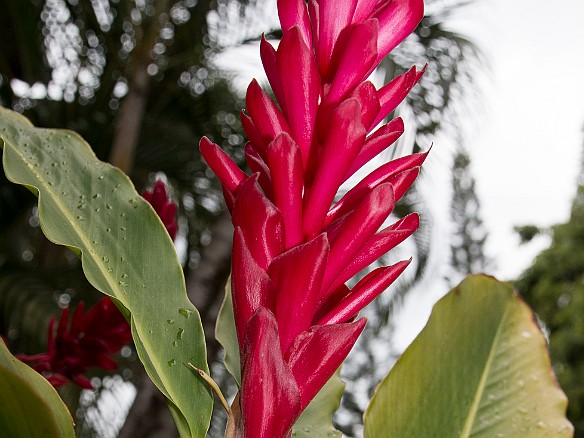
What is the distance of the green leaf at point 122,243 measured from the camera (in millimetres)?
625

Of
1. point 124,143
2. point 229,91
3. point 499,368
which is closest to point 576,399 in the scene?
point 229,91

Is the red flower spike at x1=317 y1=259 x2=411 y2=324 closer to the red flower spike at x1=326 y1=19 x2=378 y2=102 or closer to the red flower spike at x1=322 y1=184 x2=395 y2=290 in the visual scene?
the red flower spike at x1=322 y1=184 x2=395 y2=290

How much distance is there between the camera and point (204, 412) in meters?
0.62

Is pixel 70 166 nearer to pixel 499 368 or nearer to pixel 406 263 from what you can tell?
pixel 406 263

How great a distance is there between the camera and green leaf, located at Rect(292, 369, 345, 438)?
72 centimetres

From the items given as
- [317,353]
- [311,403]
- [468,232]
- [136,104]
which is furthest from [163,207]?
[468,232]

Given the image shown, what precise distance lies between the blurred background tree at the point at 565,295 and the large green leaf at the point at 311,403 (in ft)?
39.2

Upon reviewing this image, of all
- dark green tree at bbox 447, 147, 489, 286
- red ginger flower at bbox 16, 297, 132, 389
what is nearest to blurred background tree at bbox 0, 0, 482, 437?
red ginger flower at bbox 16, 297, 132, 389

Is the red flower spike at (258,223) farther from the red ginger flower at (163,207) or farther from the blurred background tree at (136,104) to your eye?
the blurred background tree at (136,104)

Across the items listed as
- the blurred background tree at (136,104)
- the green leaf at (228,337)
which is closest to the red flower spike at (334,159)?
the green leaf at (228,337)

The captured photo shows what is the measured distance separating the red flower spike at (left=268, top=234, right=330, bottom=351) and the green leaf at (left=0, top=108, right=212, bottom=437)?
161 mm

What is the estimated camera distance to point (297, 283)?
1.60 ft

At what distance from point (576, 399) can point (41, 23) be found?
420 inches

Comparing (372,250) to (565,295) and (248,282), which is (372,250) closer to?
(248,282)
